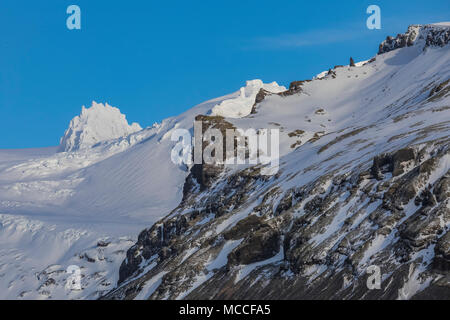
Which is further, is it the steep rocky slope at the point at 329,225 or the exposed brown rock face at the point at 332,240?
the steep rocky slope at the point at 329,225

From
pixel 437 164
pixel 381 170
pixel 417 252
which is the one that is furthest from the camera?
pixel 381 170

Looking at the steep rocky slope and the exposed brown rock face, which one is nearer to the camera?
the exposed brown rock face

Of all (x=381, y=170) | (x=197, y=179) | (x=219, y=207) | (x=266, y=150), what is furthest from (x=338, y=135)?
(x=381, y=170)

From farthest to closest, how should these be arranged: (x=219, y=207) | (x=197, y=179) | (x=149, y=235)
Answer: (x=197, y=179)
(x=149, y=235)
(x=219, y=207)

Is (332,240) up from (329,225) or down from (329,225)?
down

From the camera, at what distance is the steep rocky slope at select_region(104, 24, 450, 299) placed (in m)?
62.5

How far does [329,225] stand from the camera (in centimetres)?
7612

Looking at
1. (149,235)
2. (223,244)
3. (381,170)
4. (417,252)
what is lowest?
(149,235)

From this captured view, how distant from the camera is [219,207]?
120875 mm

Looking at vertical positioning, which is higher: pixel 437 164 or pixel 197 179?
pixel 437 164

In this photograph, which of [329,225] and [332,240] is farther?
[329,225]

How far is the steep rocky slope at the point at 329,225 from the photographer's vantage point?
62.5 metres
